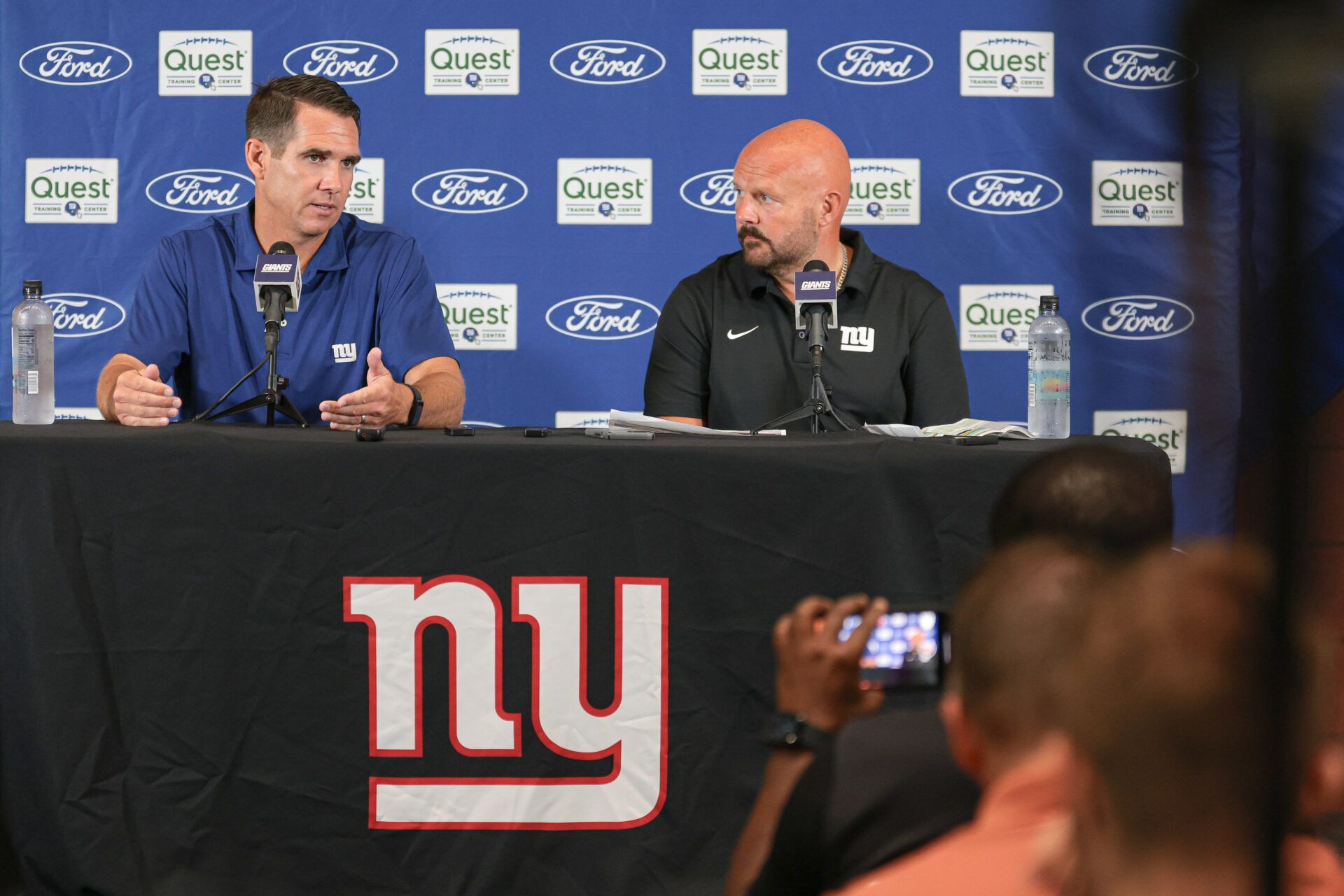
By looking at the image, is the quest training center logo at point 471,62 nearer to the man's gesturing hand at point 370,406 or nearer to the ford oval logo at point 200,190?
the ford oval logo at point 200,190

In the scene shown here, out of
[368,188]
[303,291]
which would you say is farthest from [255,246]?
[368,188]

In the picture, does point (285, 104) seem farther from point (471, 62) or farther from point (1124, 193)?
point (1124, 193)

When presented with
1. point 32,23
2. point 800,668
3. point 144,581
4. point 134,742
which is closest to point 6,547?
point 144,581

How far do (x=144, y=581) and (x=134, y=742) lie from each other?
250 mm

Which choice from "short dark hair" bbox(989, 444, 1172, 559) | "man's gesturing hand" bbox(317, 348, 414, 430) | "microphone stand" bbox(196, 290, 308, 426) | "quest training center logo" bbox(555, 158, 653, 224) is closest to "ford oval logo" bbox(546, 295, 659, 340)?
"quest training center logo" bbox(555, 158, 653, 224)

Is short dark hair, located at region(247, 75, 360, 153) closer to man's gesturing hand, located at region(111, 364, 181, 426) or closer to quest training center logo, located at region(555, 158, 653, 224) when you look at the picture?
man's gesturing hand, located at region(111, 364, 181, 426)

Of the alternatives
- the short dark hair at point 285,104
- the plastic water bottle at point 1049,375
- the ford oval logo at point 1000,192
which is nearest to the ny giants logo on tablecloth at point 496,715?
the plastic water bottle at point 1049,375

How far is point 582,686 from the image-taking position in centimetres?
190

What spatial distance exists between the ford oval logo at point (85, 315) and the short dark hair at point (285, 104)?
122 cm

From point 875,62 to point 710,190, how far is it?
2.07 ft

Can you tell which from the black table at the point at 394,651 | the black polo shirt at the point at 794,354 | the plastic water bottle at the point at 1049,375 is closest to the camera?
the black table at the point at 394,651

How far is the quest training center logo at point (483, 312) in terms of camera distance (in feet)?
12.2

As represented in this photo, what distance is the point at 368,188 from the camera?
3.69m

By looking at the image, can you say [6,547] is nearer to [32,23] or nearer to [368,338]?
[368,338]
